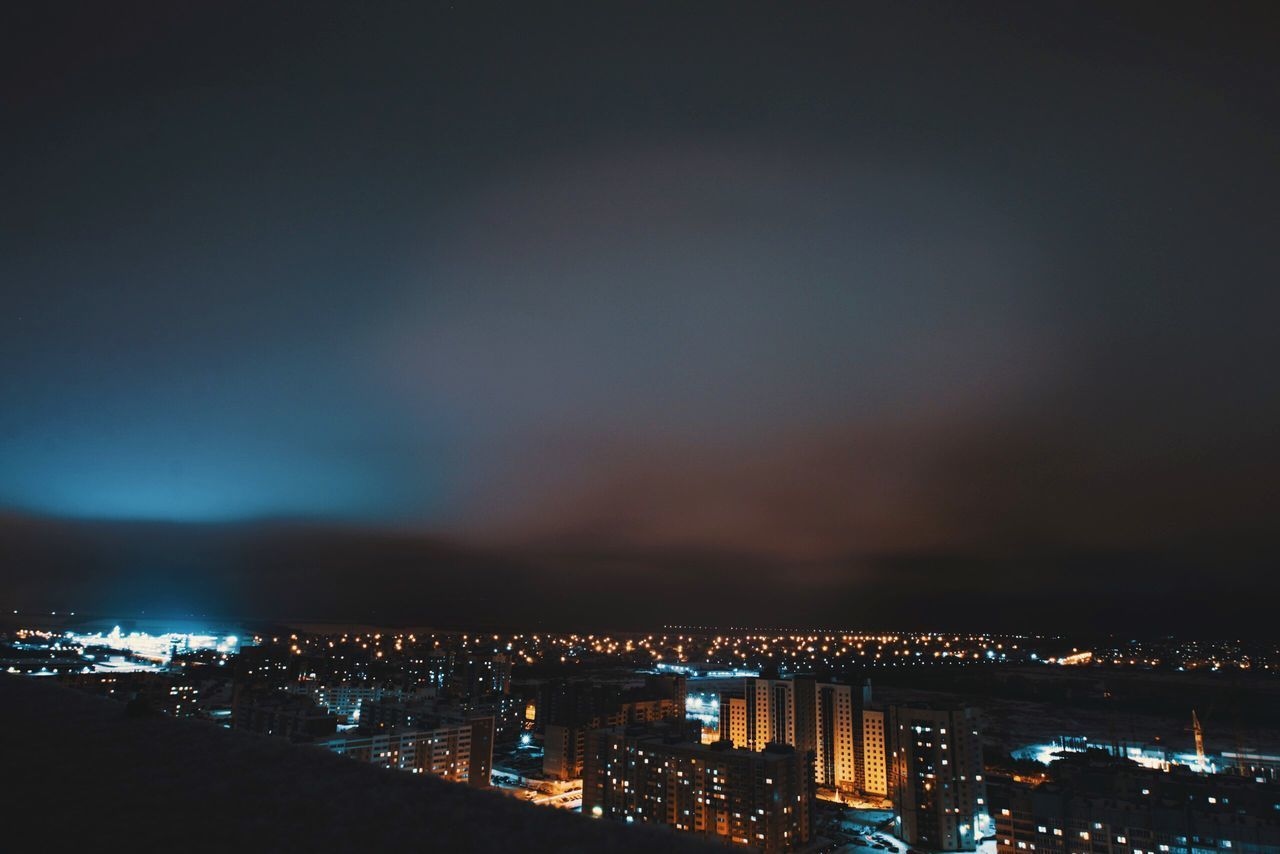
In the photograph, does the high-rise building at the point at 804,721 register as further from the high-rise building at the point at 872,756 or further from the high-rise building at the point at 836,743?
the high-rise building at the point at 872,756

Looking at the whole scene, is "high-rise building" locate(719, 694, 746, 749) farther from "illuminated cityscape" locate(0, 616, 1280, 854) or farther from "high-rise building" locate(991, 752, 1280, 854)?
"high-rise building" locate(991, 752, 1280, 854)

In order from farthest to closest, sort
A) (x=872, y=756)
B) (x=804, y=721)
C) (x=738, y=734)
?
(x=738, y=734)
(x=804, y=721)
(x=872, y=756)

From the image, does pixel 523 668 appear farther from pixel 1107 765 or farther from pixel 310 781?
pixel 310 781

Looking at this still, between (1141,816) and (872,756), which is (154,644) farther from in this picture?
(1141,816)

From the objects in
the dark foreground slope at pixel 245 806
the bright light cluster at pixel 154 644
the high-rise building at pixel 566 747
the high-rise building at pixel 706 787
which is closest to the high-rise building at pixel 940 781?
the high-rise building at pixel 706 787

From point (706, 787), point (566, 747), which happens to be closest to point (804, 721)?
point (566, 747)

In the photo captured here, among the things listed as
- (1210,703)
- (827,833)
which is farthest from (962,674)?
(827,833)
